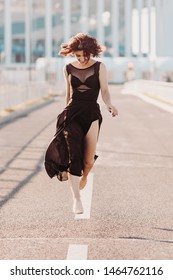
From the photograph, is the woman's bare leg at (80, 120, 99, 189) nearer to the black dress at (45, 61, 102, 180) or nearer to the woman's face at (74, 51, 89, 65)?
the black dress at (45, 61, 102, 180)

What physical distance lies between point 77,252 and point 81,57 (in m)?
2.35

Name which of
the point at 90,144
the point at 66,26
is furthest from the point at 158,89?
the point at 66,26

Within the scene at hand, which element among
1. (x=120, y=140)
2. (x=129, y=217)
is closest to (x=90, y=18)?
(x=120, y=140)

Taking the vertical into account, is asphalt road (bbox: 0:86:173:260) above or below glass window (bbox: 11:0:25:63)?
below

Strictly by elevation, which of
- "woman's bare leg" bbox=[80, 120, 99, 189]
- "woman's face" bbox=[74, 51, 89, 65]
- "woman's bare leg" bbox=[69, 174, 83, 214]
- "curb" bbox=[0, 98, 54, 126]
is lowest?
"curb" bbox=[0, 98, 54, 126]

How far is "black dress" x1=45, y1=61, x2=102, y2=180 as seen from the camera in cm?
755

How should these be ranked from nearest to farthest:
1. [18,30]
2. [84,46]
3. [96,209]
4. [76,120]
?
[84,46] → [76,120] → [96,209] → [18,30]

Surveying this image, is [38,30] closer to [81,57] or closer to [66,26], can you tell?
[66,26]

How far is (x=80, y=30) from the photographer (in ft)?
436

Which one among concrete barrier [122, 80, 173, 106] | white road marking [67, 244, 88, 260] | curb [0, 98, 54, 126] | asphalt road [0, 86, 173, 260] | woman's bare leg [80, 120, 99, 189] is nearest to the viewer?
white road marking [67, 244, 88, 260]

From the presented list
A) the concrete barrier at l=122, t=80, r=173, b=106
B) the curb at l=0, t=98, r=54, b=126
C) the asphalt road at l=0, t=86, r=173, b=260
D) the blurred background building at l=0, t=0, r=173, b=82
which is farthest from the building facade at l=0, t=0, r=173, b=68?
the asphalt road at l=0, t=86, r=173, b=260

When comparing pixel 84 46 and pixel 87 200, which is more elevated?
pixel 84 46

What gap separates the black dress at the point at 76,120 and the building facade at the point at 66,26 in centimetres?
11782
